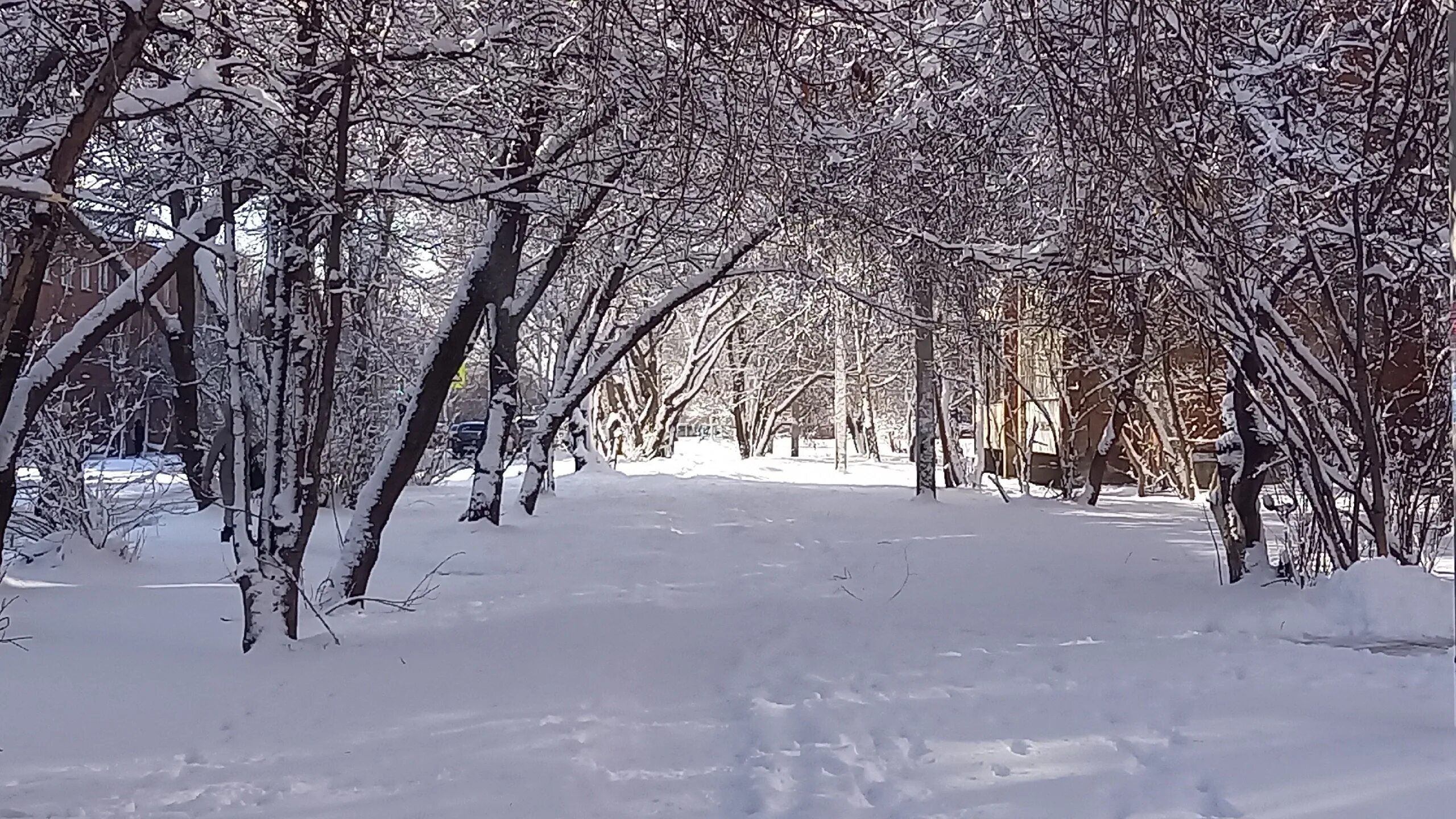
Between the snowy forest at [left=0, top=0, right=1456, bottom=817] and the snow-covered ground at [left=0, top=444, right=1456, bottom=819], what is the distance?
0.13m

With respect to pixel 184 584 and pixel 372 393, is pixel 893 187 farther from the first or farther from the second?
pixel 372 393

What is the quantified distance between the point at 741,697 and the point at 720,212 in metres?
3.84

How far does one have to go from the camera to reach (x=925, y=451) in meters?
16.6

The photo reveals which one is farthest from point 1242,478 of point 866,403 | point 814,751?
point 866,403

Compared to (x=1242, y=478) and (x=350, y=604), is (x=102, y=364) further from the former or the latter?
(x=1242, y=478)

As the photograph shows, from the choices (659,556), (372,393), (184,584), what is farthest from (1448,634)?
(372,393)

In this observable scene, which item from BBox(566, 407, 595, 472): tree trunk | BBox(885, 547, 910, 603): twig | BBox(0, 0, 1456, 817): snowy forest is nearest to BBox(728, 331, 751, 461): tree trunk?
BBox(566, 407, 595, 472): tree trunk

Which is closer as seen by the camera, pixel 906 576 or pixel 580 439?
pixel 906 576

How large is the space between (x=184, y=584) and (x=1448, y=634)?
7.73 m

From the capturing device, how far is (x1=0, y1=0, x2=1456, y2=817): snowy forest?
4859 millimetres

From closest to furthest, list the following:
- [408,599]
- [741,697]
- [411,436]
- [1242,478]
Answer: [741,697] < [411,436] < [408,599] < [1242,478]

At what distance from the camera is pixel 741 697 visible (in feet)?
17.3

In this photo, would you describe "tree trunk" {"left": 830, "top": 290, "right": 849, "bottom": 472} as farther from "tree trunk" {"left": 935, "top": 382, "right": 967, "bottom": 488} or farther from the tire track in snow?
the tire track in snow

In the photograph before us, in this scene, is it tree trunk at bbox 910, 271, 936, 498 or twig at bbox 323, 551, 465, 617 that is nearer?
twig at bbox 323, 551, 465, 617
